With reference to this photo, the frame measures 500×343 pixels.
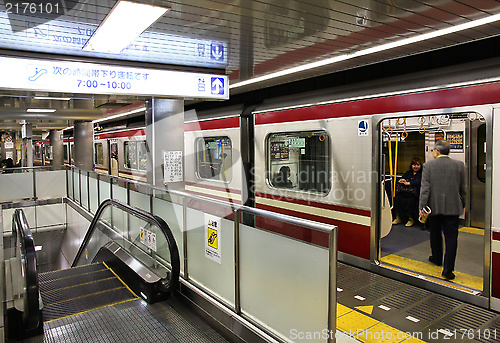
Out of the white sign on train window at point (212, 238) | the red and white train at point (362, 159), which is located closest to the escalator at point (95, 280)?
the white sign on train window at point (212, 238)

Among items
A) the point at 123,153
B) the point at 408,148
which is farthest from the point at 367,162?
the point at 123,153

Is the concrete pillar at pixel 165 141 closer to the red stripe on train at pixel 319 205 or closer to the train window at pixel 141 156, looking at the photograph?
the red stripe on train at pixel 319 205

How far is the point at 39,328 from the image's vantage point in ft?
11.0

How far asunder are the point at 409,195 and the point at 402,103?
398 centimetres

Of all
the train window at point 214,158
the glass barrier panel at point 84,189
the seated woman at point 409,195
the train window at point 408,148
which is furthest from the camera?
the glass barrier panel at point 84,189

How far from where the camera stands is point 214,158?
7797mm

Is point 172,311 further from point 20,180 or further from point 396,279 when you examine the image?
point 20,180

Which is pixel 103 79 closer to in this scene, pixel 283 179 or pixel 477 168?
pixel 283 179

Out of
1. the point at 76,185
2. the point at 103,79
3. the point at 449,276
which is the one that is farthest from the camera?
the point at 76,185

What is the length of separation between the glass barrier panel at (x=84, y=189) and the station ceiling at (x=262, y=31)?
5.48m

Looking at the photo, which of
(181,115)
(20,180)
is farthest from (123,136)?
(181,115)

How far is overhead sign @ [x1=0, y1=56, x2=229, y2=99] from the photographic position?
12.1ft

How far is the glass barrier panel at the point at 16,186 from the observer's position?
11.0 m

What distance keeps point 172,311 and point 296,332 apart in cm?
167
